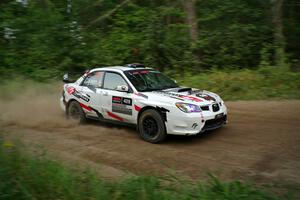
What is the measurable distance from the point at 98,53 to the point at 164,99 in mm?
11902

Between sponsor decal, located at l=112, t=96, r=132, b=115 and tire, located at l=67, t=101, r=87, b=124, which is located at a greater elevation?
sponsor decal, located at l=112, t=96, r=132, b=115

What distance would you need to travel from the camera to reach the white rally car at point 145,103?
28.5 ft

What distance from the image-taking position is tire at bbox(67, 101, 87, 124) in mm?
11040

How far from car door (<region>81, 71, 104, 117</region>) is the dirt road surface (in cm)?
47

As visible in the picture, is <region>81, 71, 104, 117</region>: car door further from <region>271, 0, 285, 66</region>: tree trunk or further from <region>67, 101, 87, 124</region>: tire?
<region>271, 0, 285, 66</region>: tree trunk

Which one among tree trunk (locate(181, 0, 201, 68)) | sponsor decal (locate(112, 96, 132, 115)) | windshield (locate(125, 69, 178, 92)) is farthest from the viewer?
tree trunk (locate(181, 0, 201, 68))

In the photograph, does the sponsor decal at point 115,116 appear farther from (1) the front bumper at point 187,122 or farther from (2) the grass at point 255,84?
(2) the grass at point 255,84

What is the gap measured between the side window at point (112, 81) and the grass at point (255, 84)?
5.16 m

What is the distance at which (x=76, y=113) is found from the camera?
11.2 metres

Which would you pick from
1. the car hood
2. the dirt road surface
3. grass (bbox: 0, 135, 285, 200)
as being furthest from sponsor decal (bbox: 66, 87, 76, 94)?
grass (bbox: 0, 135, 285, 200)

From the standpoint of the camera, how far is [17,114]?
12.3 meters

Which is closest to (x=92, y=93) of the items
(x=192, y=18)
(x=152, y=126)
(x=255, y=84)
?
(x=152, y=126)

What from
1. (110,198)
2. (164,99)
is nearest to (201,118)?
(164,99)

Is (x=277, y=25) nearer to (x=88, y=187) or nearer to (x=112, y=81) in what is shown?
(x=112, y=81)
